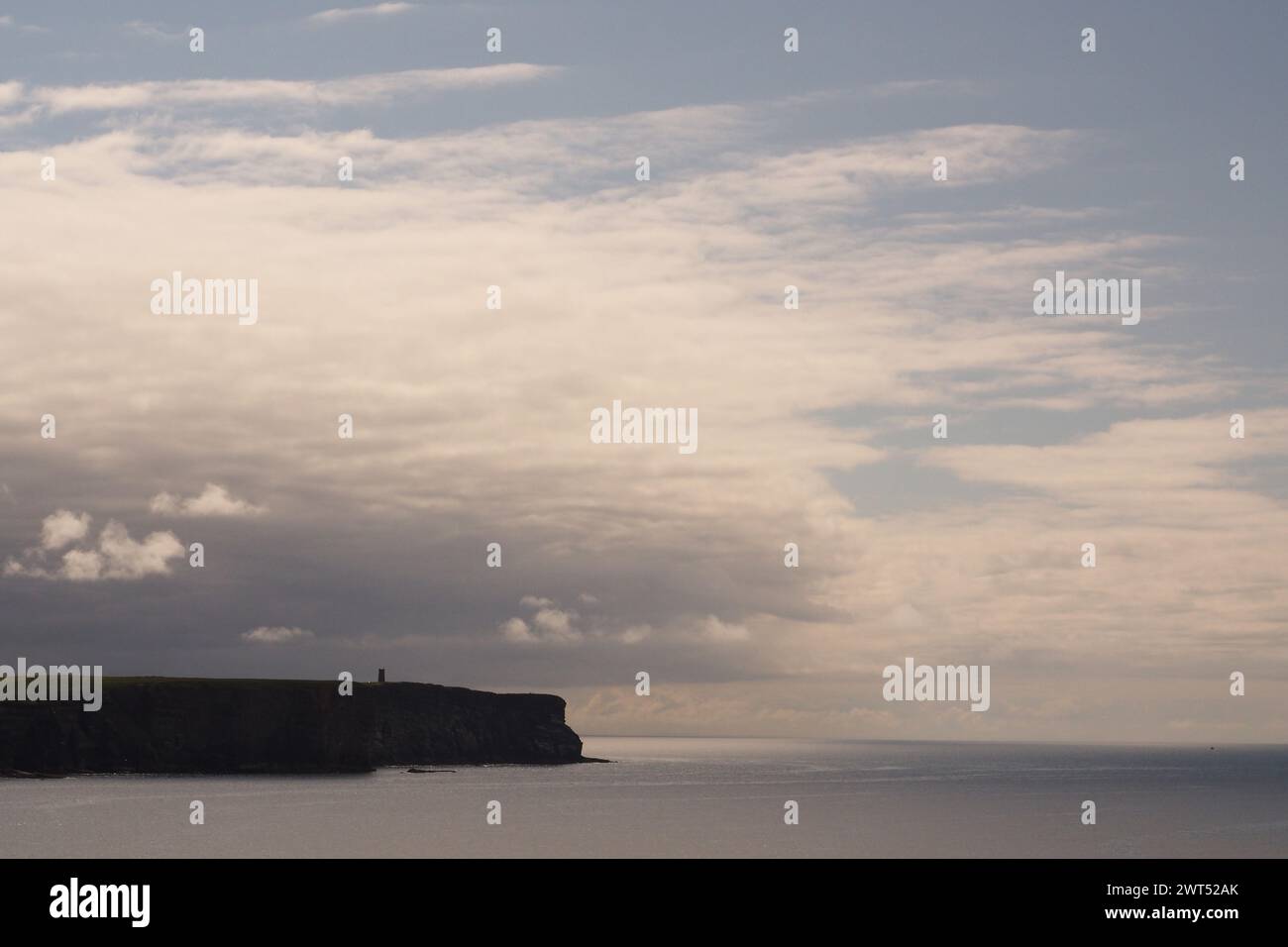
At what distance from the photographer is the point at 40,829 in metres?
116

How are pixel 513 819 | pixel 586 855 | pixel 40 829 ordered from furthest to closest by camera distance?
pixel 513 819, pixel 40 829, pixel 586 855

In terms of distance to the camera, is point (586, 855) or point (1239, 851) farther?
point (1239, 851)

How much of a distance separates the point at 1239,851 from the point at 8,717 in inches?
6375
